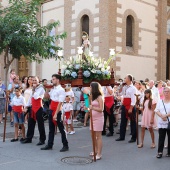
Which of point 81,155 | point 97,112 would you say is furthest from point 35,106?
point 97,112

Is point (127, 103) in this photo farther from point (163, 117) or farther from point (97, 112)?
point (97, 112)

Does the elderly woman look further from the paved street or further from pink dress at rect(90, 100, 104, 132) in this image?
pink dress at rect(90, 100, 104, 132)

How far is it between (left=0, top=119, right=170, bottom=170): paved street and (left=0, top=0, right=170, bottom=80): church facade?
901cm

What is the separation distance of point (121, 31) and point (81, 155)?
1156 cm

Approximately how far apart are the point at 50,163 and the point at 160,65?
1530 centimetres

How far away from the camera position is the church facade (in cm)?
1761

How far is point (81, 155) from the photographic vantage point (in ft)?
25.4

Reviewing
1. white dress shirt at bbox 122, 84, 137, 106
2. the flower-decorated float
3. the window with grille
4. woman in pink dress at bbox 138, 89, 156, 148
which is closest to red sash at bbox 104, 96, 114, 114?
white dress shirt at bbox 122, 84, 137, 106

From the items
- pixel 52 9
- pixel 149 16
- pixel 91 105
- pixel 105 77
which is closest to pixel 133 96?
pixel 105 77

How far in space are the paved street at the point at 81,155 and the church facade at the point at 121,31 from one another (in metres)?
9.01

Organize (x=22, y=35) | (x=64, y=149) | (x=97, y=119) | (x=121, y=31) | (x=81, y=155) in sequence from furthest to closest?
(x=121, y=31)
(x=22, y=35)
(x=64, y=149)
(x=81, y=155)
(x=97, y=119)

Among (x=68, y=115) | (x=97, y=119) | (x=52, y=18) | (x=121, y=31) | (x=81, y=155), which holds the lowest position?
(x=81, y=155)

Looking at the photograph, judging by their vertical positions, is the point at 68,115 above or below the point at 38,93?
below

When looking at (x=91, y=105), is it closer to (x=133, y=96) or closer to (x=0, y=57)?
(x=133, y=96)
